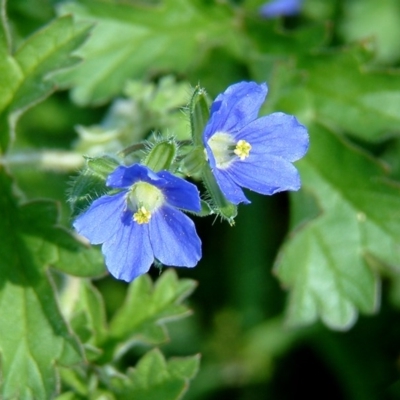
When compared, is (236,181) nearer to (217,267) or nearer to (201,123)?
(201,123)

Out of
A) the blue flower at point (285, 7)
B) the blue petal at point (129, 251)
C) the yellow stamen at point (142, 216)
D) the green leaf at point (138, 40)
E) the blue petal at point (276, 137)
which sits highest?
the blue petal at point (276, 137)

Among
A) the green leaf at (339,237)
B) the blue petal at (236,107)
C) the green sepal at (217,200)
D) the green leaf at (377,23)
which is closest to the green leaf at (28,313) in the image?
the green sepal at (217,200)

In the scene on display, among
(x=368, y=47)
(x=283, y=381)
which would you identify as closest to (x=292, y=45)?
(x=368, y=47)

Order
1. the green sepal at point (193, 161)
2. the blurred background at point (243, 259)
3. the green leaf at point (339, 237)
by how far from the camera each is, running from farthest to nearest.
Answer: the blurred background at point (243, 259)
the green leaf at point (339, 237)
the green sepal at point (193, 161)

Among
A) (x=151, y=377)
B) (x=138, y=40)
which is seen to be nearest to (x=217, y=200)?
(x=151, y=377)

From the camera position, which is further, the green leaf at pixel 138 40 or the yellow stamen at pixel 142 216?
the green leaf at pixel 138 40

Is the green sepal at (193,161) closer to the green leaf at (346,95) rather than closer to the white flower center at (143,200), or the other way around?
the white flower center at (143,200)

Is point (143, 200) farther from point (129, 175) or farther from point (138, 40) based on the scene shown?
point (138, 40)
